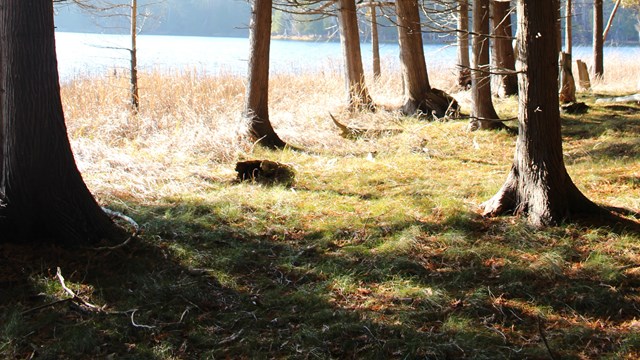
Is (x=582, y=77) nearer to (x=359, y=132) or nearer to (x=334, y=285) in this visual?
(x=359, y=132)

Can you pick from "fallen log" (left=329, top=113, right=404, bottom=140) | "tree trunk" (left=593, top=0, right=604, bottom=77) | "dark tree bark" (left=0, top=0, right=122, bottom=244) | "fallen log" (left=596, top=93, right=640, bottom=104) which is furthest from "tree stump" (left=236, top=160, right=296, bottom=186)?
"tree trunk" (left=593, top=0, right=604, bottom=77)

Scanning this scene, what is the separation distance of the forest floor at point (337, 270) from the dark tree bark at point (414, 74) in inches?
114

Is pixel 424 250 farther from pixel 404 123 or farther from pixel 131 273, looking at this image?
pixel 404 123

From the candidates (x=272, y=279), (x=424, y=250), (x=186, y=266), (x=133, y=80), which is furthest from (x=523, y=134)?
(x=133, y=80)

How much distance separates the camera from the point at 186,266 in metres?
5.16

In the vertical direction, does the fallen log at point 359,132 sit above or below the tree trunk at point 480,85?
below

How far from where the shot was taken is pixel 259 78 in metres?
9.77

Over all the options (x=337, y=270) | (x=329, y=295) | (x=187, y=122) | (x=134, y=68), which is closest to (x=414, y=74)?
(x=187, y=122)

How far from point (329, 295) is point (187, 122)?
705cm

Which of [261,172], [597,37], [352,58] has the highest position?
[597,37]

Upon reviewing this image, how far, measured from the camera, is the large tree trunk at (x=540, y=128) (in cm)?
551

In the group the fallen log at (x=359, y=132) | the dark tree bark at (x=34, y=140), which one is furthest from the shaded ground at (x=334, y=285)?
the fallen log at (x=359, y=132)

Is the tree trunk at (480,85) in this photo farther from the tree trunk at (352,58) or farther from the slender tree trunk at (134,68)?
the slender tree trunk at (134,68)

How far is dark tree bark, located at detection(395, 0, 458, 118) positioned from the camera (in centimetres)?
1155
